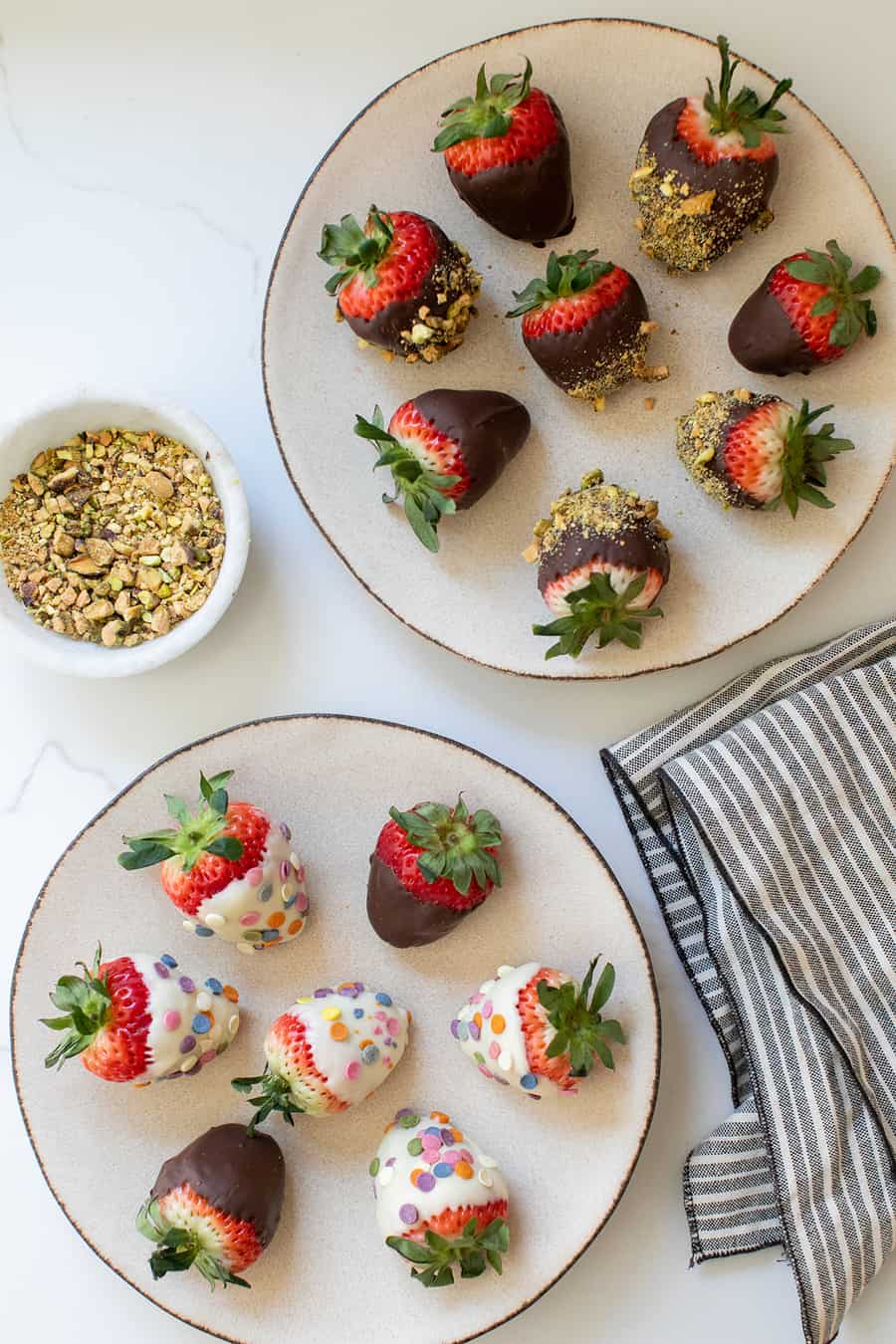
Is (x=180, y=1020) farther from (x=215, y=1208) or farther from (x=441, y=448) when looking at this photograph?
(x=441, y=448)

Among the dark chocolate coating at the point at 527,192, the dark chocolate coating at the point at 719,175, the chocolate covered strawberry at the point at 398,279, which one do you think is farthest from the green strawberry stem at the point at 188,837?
the dark chocolate coating at the point at 719,175

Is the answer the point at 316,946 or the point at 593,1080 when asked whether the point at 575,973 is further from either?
the point at 316,946

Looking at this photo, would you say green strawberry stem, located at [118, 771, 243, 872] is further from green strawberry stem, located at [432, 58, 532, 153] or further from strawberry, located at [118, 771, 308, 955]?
green strawberry stem, located at [432, 58, 532, 153]

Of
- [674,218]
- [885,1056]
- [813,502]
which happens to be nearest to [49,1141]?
[885,1056]

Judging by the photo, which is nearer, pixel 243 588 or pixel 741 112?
pixel 741 112

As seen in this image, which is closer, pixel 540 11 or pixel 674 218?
pixel 674 218

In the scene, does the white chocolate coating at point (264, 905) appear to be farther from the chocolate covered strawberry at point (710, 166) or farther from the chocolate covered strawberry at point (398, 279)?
the chocolate covered strawberry at point (710, 166)

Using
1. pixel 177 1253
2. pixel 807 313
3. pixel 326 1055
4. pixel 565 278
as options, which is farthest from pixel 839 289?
pixel 177 1253
